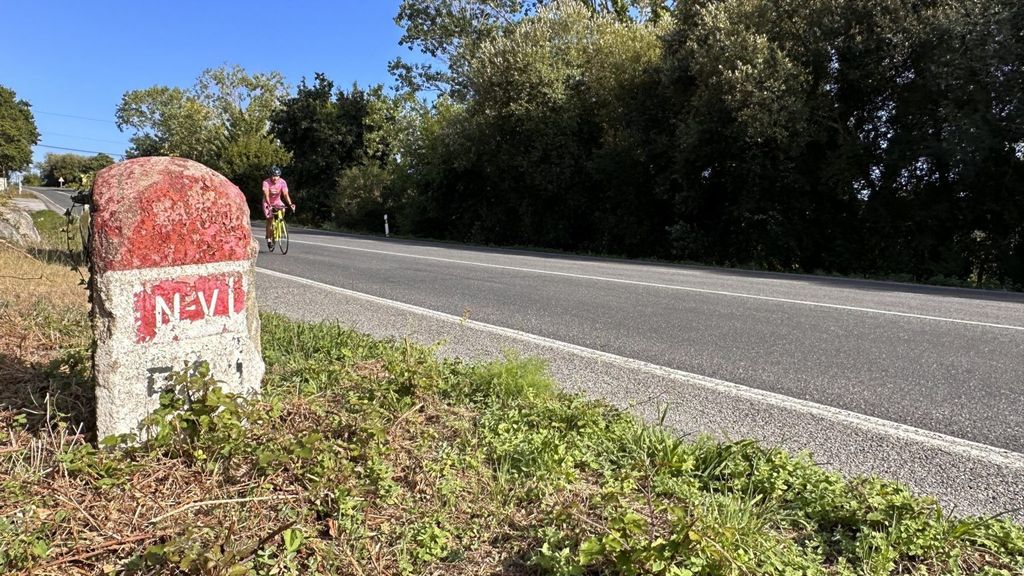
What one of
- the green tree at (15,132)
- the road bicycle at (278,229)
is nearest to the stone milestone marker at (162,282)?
the road bicycle at (278,229)

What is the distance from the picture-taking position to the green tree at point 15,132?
59.9m

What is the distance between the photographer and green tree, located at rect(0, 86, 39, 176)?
59906 mm

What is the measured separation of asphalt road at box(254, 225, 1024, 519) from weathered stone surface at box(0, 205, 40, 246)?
12.8 feet

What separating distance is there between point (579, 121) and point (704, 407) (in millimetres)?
A: 16517

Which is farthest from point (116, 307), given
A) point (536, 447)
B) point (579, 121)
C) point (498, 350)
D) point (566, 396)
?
point (579, 121)

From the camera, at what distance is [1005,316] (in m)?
7.20

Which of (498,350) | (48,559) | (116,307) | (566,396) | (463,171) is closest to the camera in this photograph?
(48,559)

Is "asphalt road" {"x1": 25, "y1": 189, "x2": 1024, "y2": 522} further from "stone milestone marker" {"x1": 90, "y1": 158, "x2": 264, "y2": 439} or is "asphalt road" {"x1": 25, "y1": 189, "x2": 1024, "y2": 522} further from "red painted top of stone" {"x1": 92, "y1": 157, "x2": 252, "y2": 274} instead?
"red painted top of stone" {"x1": 92, "y1": 157, "x2": 252, "y2": 274}

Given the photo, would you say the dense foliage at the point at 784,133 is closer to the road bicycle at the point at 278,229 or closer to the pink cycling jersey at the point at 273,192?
the road bicycle at the point at 278,229

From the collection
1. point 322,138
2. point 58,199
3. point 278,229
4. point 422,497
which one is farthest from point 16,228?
point 58,199

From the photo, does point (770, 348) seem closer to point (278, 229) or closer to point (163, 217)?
point (163, 217)

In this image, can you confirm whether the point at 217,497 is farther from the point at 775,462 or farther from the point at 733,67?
the point at 733,67

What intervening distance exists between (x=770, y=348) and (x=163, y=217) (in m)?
4.79

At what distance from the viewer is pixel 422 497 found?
8.68 feet
